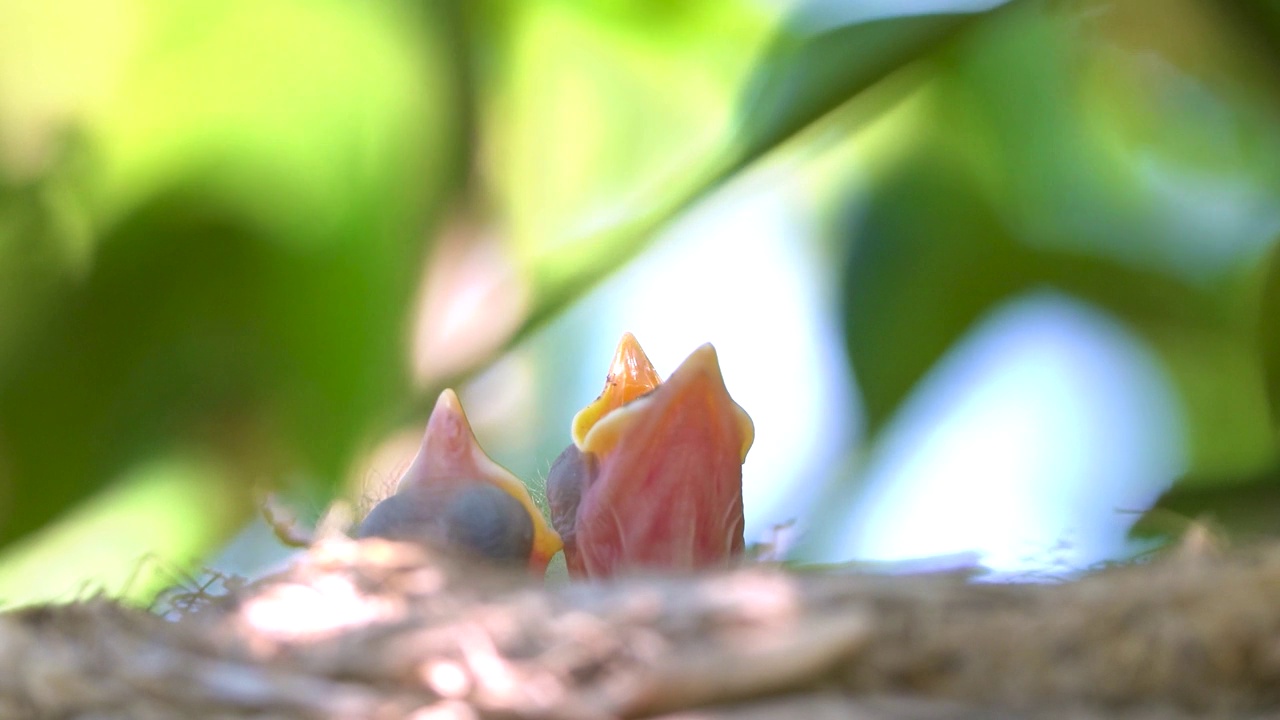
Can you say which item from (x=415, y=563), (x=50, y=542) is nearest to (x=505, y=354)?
(x=50, y=542)

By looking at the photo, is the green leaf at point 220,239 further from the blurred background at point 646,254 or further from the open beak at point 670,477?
the open beak at point 670,477

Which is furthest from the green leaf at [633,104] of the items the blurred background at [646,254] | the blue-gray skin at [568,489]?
the blue-gray skin at [568,489]

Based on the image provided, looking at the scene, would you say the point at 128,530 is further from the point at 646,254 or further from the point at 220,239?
the point at 646,254

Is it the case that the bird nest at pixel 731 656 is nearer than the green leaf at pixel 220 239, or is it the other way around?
→ the bird nest at pixel 731 656

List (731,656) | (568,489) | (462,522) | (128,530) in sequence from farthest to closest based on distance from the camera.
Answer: (128,530), (568,489), (462,522), (731,656)

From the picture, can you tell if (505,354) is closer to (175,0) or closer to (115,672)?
(175,0)

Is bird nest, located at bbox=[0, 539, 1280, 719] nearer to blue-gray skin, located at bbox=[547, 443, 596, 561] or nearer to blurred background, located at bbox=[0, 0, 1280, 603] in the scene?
blue-gray skin, located at bbox=[547, 443, 596, 561]

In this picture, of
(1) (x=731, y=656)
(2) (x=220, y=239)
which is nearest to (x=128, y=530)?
(2) (x=220, y=239)
